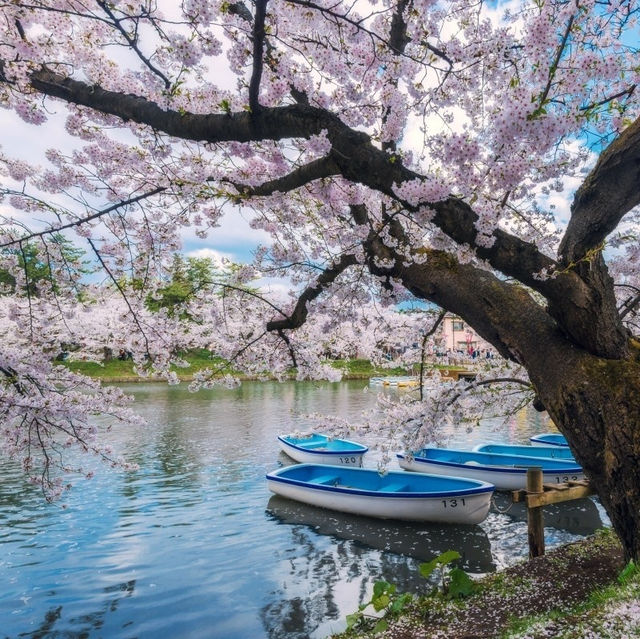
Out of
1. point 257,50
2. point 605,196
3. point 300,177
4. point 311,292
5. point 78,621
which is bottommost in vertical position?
point 78,621

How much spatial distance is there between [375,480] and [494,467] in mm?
2809

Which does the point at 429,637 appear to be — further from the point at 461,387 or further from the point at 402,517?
the point at 402,517

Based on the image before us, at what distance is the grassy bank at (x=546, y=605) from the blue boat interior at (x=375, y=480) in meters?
2.81

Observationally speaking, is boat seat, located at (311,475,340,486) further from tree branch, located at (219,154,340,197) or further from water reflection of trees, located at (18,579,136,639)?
tree branch, located at (219,154,340,197)

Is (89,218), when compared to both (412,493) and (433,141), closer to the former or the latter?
(433,141)

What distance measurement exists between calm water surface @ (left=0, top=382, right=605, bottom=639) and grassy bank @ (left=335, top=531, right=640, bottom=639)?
1.39 m

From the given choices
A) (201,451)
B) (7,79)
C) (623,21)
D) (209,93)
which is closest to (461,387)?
(623,21)

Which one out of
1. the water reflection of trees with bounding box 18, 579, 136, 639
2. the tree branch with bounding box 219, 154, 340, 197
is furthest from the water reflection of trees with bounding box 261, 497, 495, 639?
the tree branch with bounding box 219, 154, 340, 197

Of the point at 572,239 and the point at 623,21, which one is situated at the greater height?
the point at 623,21

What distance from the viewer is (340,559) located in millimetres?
7387

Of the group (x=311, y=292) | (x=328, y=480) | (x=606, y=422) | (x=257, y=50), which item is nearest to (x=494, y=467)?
(x=328, y=480)

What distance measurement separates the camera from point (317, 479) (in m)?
10.2

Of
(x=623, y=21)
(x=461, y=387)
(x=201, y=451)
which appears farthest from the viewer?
(x=201, y=451)

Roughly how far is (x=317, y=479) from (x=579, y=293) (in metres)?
7.90
